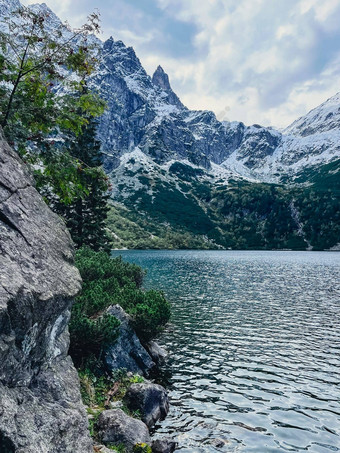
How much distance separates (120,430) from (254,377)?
11589 millimetres

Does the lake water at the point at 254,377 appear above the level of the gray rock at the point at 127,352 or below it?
below

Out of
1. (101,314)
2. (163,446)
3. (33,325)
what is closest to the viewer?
(33,325)

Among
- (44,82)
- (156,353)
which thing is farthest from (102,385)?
(44,82)

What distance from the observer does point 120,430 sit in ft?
40.7

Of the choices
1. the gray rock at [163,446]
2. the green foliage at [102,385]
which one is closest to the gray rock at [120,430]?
the gray rock at [163,446]

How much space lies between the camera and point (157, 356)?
23203 mm

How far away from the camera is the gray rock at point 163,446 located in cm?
1264

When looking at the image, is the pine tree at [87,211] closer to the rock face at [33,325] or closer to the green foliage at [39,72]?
the green foliage at [39,72]

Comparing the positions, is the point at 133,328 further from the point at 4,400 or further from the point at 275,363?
the point at 4,400

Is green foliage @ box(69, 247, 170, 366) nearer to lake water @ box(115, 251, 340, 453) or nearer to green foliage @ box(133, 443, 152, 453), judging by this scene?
lake water @ box(115, 251, 340, 453)

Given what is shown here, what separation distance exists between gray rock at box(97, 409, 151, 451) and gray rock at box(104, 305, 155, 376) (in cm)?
523

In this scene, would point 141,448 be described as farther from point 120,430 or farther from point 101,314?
point 101,314

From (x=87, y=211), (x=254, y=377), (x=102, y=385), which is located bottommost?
(x=254, y=377)

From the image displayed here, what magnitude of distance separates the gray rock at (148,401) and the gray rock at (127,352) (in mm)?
2797
